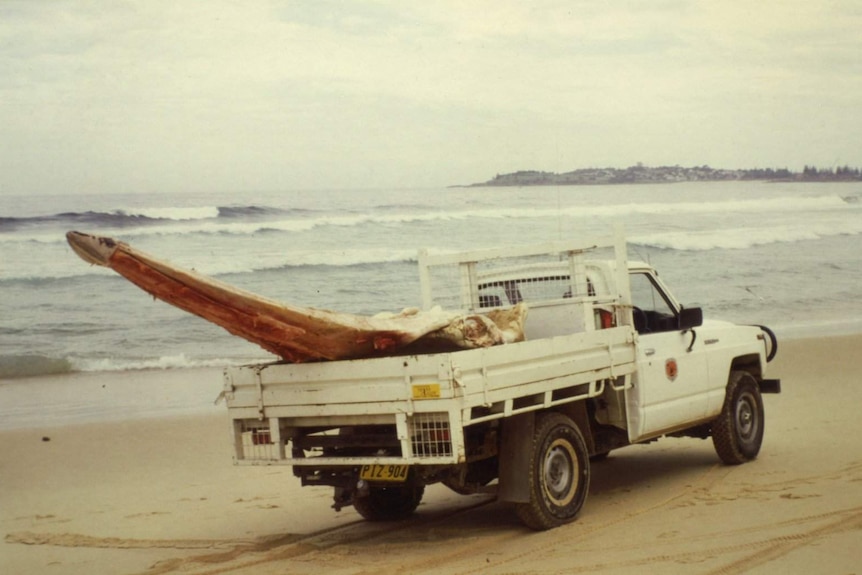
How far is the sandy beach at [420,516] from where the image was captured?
24.0 ft

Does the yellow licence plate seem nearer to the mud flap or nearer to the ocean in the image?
the mud flap

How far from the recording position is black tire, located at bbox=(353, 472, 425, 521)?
8.99 m

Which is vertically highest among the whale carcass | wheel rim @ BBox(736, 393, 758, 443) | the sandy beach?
the whale carcass

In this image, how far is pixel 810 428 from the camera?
12.5m

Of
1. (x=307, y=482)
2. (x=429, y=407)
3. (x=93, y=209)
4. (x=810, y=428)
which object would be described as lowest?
(x=810, y=428)

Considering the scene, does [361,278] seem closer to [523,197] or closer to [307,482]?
[523,197]

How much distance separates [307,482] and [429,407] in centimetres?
138

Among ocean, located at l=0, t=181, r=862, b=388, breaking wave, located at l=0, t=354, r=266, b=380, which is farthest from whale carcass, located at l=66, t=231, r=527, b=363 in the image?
ocean, located at l=0, t=181, r=862, b=388

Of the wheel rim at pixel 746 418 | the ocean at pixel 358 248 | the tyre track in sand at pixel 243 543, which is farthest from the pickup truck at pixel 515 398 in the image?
the ocean at pixel 358 248

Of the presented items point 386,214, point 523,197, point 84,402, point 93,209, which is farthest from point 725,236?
point 84,402

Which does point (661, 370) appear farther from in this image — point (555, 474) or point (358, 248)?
point (358, 248)

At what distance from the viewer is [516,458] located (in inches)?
313

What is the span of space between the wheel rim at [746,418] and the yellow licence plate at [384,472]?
4366mm

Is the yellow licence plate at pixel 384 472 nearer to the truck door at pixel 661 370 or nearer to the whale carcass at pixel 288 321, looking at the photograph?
Answer: the whale carcass at pixel 288 321
